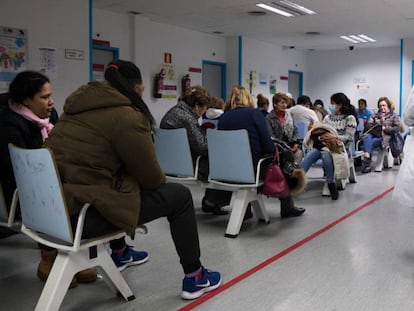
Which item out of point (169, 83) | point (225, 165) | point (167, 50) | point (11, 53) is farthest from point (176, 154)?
point (167, 50)

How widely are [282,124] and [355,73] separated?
7569 mm

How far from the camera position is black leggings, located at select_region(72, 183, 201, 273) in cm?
211

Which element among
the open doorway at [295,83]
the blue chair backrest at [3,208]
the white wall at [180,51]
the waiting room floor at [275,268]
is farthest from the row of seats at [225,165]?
the open doorway at [295,83]

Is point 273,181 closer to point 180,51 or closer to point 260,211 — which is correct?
point 260,211

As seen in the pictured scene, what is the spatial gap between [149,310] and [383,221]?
248 centimetres

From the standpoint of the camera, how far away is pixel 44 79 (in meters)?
2.61

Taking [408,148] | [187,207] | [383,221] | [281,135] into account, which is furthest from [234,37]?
[187,207]

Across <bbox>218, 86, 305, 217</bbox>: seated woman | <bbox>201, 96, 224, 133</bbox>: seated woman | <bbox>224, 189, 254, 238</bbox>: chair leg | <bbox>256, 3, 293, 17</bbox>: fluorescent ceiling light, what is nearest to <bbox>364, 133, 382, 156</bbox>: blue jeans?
<bbox>256, 3, 293, 17</bbox>: fluorescent ceiling light

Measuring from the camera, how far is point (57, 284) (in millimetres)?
1976

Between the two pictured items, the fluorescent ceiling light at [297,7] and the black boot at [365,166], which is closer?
the black boot at [365,166]

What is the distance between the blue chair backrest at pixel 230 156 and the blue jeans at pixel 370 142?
4097mm

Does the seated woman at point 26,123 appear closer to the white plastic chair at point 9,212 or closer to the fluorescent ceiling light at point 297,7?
the white plastic chair at point 9,212

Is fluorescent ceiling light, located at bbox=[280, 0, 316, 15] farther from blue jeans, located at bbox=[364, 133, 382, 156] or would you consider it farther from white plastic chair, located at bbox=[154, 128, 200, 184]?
white plastic chair, located at bbox=[154, 128, 200, 184]

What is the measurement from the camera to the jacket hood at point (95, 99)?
2.02 meters
